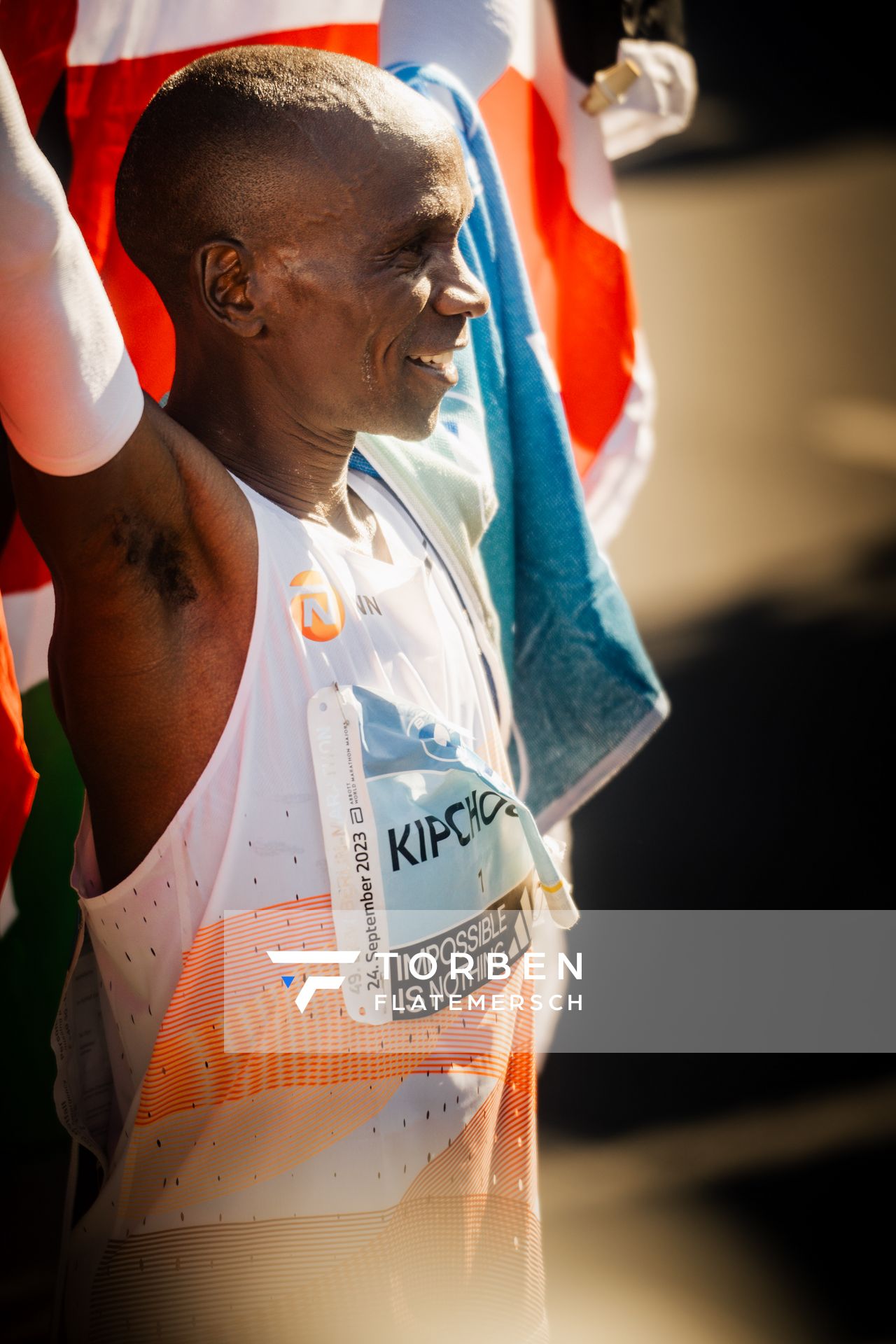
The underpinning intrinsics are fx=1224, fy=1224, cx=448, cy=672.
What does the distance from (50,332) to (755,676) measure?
1.65m

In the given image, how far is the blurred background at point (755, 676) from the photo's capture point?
1551mm

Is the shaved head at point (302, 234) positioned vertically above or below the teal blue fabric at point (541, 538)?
above

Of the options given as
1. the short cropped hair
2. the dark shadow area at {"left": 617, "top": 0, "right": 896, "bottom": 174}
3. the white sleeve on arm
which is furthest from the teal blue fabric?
the dark shadow area at {"left": 617, "top": 0, "right": 896, "bottom": 174}

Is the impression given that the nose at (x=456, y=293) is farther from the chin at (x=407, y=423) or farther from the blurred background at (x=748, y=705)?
the blurred background at (x=748, y=705)

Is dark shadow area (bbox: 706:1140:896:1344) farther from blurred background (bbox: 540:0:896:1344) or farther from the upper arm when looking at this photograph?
the upper arm

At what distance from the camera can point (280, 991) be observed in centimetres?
84

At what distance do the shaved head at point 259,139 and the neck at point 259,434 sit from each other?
0.09 m

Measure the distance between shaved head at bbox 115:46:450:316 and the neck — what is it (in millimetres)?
86

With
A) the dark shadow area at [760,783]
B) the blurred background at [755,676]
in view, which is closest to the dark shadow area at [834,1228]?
the blurred background at [755,676]

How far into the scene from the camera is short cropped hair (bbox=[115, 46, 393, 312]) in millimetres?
798

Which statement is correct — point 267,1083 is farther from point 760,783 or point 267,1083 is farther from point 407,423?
point 760,783

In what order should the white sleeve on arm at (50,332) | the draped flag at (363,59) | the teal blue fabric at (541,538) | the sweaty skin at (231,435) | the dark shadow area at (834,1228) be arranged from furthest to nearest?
the dark shadow area at (834,1228)
the teal blue fabric at (541,538)
the draped flag at (363,59)
the sweaty skin at (231,435)
the white sleeve on arm at (50,332)

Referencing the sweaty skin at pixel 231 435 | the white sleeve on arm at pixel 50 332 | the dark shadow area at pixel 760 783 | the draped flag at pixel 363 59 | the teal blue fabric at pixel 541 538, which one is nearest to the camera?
the white sleeve on arm at pixel 50 332

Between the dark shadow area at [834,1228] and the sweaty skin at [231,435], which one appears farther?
the dark shadow area at [834,1228]
